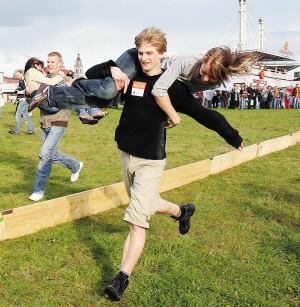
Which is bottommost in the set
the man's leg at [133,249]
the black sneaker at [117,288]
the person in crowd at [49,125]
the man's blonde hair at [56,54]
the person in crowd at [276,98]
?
the person in crowd at [276,98]

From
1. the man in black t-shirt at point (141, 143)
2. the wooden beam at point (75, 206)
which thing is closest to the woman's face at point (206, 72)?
the man in black t-shirt at point (141, 143)

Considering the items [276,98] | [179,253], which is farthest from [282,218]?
[276,98]

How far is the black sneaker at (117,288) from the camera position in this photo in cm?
321

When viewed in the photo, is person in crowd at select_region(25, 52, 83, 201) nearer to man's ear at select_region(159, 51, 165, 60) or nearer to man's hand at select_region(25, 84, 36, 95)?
man's hand at select_region(25, 84, 36, 95)

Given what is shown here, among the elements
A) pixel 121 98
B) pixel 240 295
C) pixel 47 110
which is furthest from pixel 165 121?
pixel 47 110

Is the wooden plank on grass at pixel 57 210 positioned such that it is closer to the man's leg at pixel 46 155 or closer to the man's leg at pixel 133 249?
the man's leg at pixel 46 155

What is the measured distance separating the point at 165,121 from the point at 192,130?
1300 cm

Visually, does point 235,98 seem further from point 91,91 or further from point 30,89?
point 91,91

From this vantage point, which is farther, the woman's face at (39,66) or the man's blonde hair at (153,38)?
the woman's face at (39,66)

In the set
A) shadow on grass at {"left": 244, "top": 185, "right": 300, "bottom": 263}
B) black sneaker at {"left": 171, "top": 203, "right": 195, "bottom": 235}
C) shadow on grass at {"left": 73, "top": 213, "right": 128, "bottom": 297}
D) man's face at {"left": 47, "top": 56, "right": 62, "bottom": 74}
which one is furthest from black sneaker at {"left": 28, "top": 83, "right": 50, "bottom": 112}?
shadow on grass at {"left": 244, "top": 185, "right": 300, "bottom": 263}

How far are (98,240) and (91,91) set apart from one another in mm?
2049

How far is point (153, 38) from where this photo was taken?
3.22m

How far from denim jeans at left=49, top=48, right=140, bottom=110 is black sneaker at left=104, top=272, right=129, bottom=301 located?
64.1 inches

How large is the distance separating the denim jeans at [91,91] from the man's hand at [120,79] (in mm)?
81
